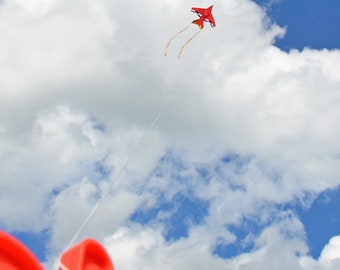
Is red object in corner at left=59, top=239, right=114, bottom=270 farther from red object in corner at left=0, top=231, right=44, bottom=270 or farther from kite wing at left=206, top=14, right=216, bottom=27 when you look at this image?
kite wing at left=206, top=14, right=216, bottom=27

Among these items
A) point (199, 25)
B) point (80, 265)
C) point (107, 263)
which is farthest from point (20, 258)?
point (199, 25)

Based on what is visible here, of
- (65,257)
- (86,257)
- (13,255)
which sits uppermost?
(86,257)

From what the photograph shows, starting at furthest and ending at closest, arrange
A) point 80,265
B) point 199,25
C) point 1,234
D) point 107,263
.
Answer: point 199,25, point 107,263, point 80,265, point 1,234

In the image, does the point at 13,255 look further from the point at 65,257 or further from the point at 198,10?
the point at 198,10

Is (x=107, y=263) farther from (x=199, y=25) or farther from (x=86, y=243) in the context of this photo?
(x=199, y=25)

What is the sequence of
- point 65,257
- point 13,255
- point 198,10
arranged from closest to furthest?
point 13,255 < point 65,257 < point 198,10

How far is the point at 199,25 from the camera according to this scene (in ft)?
262

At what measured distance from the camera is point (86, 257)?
10812 mm

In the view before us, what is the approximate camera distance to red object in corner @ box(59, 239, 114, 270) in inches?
406

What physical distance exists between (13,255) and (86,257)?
1967 millimetres

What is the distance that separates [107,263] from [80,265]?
1.03 m

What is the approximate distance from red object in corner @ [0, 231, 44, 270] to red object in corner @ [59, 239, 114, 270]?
3.13ft

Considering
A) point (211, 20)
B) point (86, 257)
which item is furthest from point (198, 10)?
point (86, 257)

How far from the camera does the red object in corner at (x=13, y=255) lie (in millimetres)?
9109
